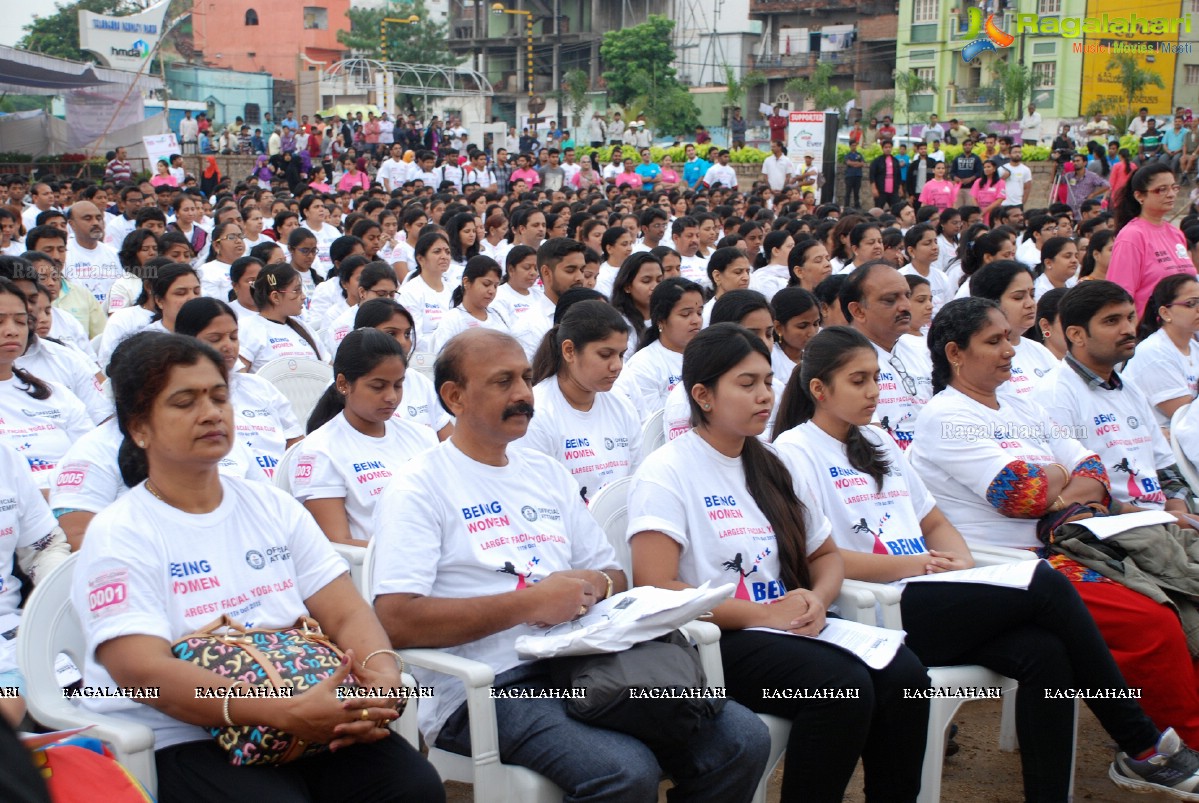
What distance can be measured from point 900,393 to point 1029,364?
64cm

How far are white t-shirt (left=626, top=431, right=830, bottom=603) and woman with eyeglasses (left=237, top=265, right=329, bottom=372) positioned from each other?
3.21 m

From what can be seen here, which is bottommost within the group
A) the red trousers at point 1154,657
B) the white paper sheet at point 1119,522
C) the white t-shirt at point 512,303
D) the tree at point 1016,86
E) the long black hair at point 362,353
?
the red trousers at point 1154,657

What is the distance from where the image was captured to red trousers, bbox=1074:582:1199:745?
3.29 metres

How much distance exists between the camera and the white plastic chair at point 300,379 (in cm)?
542

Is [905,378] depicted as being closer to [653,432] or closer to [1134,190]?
[653,432]

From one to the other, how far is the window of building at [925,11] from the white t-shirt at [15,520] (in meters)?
41.8

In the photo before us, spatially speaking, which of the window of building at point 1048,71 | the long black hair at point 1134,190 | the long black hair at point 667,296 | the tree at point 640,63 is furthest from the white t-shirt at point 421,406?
the tree at point 640,63

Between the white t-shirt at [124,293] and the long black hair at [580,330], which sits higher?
the long black hair at [580,330]

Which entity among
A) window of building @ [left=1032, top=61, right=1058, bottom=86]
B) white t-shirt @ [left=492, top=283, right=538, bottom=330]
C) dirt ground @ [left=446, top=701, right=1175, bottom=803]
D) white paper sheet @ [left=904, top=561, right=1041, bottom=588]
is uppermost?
window of building @ [left=1032, top=61, right=1058, bottom=86]

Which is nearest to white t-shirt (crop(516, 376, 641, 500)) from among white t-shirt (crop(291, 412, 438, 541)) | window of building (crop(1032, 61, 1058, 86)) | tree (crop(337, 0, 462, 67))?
white t-shirt (crop(291, 412, 438, 541))

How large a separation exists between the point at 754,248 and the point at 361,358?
735cm

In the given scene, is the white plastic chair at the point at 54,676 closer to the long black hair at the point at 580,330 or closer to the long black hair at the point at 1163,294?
the long black hair at the point at 580,330

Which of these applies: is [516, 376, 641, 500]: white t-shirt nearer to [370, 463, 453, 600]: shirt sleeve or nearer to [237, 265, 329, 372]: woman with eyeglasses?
[370, 463, 453, 600]: shirt sleeve

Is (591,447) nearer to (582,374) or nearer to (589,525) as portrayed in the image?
(582,374)
